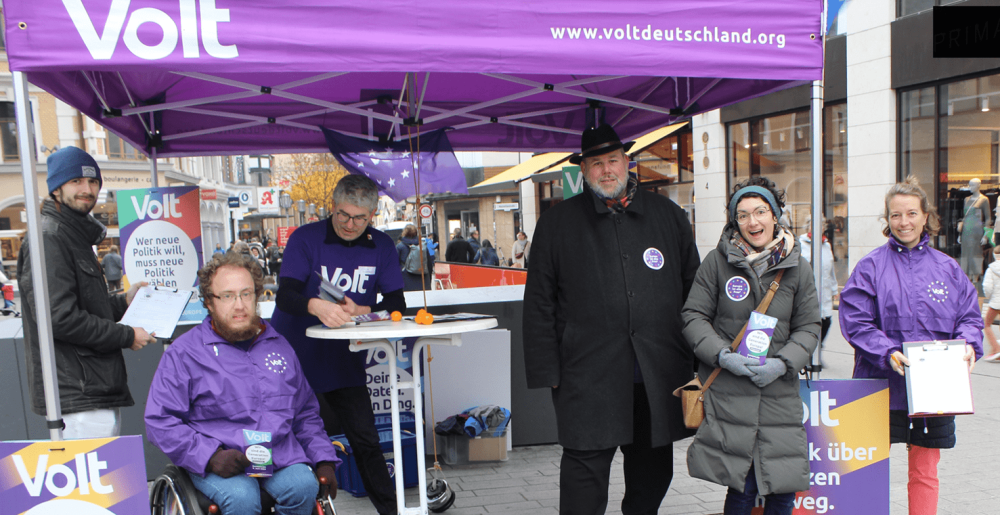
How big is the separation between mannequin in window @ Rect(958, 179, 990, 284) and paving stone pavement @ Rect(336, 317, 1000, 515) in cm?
515

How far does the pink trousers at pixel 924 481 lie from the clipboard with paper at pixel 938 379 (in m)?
0.30

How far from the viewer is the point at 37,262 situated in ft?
7.95

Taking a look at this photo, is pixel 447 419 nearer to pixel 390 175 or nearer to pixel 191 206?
pixel 390 175

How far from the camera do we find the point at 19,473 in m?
2.39

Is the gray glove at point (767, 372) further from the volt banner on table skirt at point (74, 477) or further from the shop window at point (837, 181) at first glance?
the shop window at point (837, 181)

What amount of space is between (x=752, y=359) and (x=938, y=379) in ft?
2.75

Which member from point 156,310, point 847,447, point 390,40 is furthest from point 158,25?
point 847,447

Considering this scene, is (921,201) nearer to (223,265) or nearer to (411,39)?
(411,39)

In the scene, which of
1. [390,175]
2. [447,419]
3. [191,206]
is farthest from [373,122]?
[447,419]

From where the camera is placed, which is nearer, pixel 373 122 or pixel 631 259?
pixel 631 259

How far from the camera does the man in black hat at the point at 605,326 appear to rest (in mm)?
2887

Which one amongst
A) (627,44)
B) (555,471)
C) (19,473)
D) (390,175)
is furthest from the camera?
(390,175)

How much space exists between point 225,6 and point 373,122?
2761 millimetres

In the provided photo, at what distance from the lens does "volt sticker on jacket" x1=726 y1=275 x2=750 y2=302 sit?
2.78m
